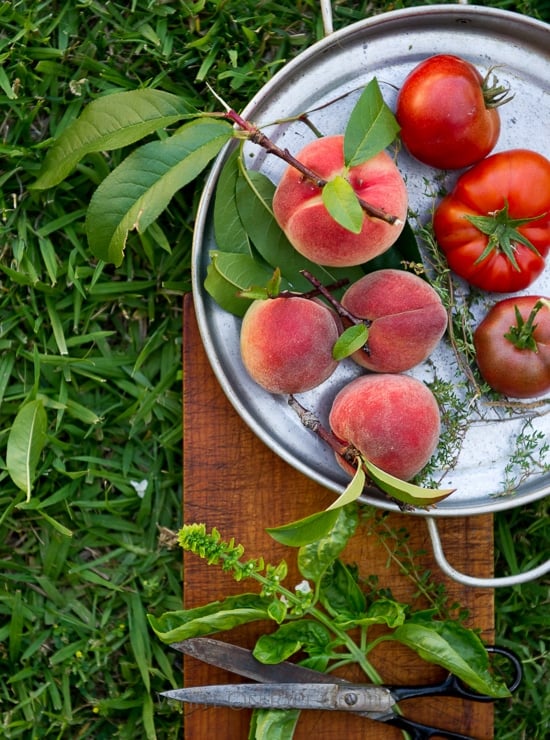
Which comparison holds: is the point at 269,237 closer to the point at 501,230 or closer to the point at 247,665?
the point at 501,230

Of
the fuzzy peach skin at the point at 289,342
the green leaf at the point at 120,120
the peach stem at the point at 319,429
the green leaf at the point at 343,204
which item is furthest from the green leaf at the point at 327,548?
the green leaf at the point at 120,120

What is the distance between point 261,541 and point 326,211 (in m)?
0.50

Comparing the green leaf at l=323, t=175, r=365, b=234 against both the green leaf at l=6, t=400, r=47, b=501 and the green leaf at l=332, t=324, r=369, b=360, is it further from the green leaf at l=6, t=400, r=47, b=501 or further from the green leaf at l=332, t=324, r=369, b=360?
the green leaf at l=6, t=400, r=47, b=501

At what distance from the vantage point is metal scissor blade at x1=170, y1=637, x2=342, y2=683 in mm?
1155

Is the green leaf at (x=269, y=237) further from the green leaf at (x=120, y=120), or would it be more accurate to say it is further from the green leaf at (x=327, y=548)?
the green leaf at (x=327, y=548)

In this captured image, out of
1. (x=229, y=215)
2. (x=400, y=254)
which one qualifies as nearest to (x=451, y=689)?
(x=400, y=254)

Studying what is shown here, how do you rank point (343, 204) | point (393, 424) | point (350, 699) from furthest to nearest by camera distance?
point (350, 699), point (393, 424), point (343, 204)

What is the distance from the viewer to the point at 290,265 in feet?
3.67

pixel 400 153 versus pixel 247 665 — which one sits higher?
pixel 400 153

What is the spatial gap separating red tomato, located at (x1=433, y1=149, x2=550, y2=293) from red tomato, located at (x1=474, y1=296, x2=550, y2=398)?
1.5 inches

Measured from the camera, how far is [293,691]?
1142mm

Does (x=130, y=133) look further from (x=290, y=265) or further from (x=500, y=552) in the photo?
(x=500, y=552)

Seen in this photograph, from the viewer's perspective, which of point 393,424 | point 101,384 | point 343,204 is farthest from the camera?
point 101,384

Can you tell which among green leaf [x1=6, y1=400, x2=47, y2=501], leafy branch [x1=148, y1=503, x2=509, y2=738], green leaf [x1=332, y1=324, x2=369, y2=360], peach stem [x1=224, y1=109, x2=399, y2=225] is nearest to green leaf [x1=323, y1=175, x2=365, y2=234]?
peach stem [x1=224, y1=109, x2=399, y2=225]
